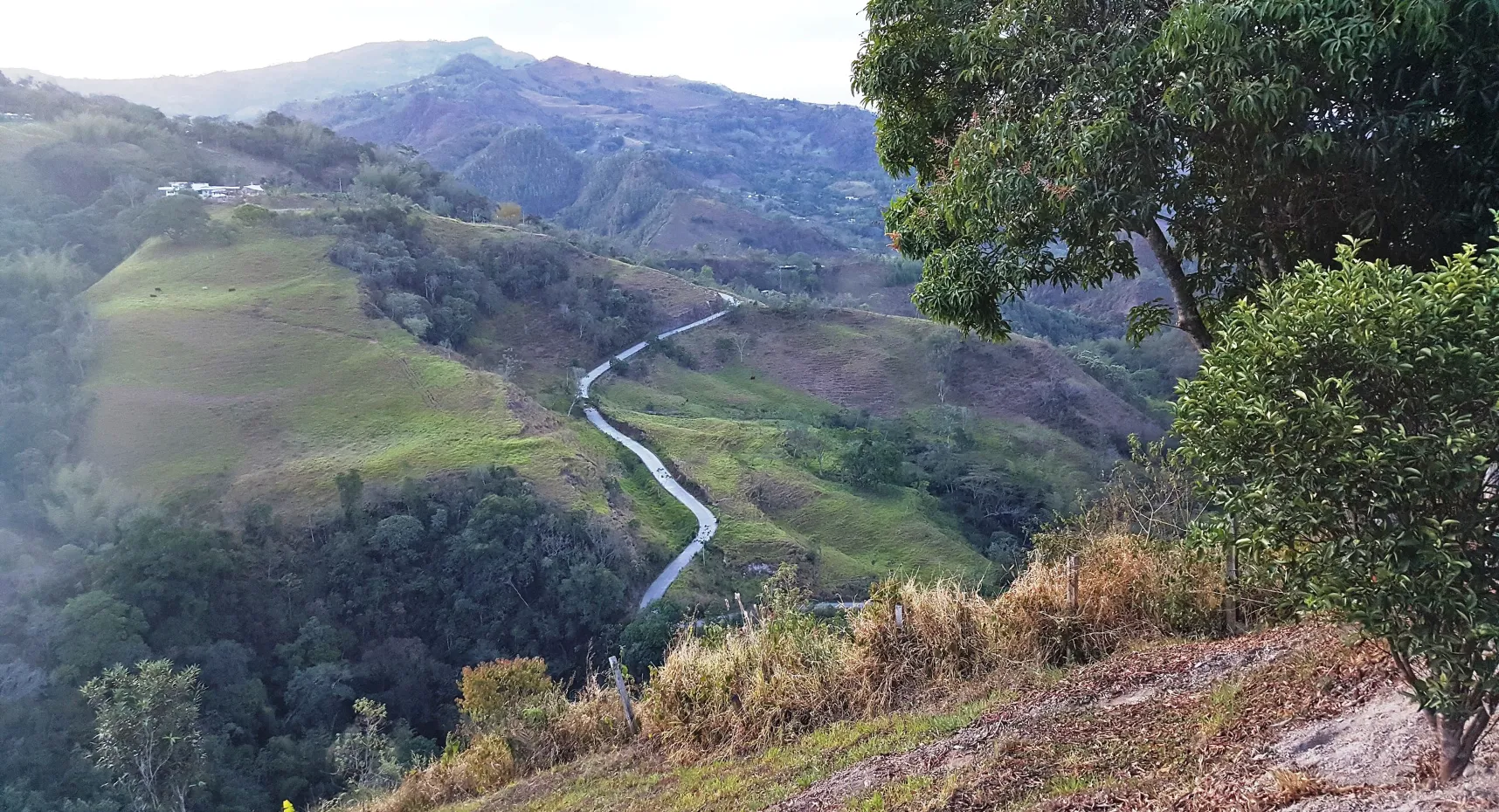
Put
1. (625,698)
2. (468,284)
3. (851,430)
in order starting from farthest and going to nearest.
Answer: (468,284) < (851,430) < (625,698)

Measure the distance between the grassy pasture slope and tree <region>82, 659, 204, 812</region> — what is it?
34.2 feet

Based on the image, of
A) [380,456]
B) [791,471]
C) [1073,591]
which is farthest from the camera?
[791,471]

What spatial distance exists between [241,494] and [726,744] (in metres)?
30.4

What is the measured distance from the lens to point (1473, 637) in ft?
8.75

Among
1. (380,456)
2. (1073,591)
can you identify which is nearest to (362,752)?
(380,456)

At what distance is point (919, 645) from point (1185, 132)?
11.2 ft

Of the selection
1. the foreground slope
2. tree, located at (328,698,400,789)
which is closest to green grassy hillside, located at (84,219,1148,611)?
tree, located at (328,698,400,789)

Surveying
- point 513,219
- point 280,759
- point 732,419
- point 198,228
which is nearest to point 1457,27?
point 280,759

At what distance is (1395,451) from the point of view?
2.63 metres

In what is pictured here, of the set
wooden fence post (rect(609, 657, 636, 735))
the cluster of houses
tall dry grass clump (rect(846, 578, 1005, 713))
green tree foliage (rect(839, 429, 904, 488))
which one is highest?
the cluster of houses

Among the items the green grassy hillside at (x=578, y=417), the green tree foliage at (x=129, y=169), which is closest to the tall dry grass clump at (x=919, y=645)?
the green grassy hillside at (x=578, y=417)

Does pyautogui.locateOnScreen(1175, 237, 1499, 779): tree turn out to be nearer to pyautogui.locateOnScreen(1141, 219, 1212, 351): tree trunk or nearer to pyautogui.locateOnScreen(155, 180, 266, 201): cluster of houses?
pyautogui.locateOnScreen(1141, 219, 1212, 351): tree trunk

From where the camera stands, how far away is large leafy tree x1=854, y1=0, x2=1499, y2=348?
475cm

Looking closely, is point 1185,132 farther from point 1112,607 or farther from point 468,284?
point 468,284
